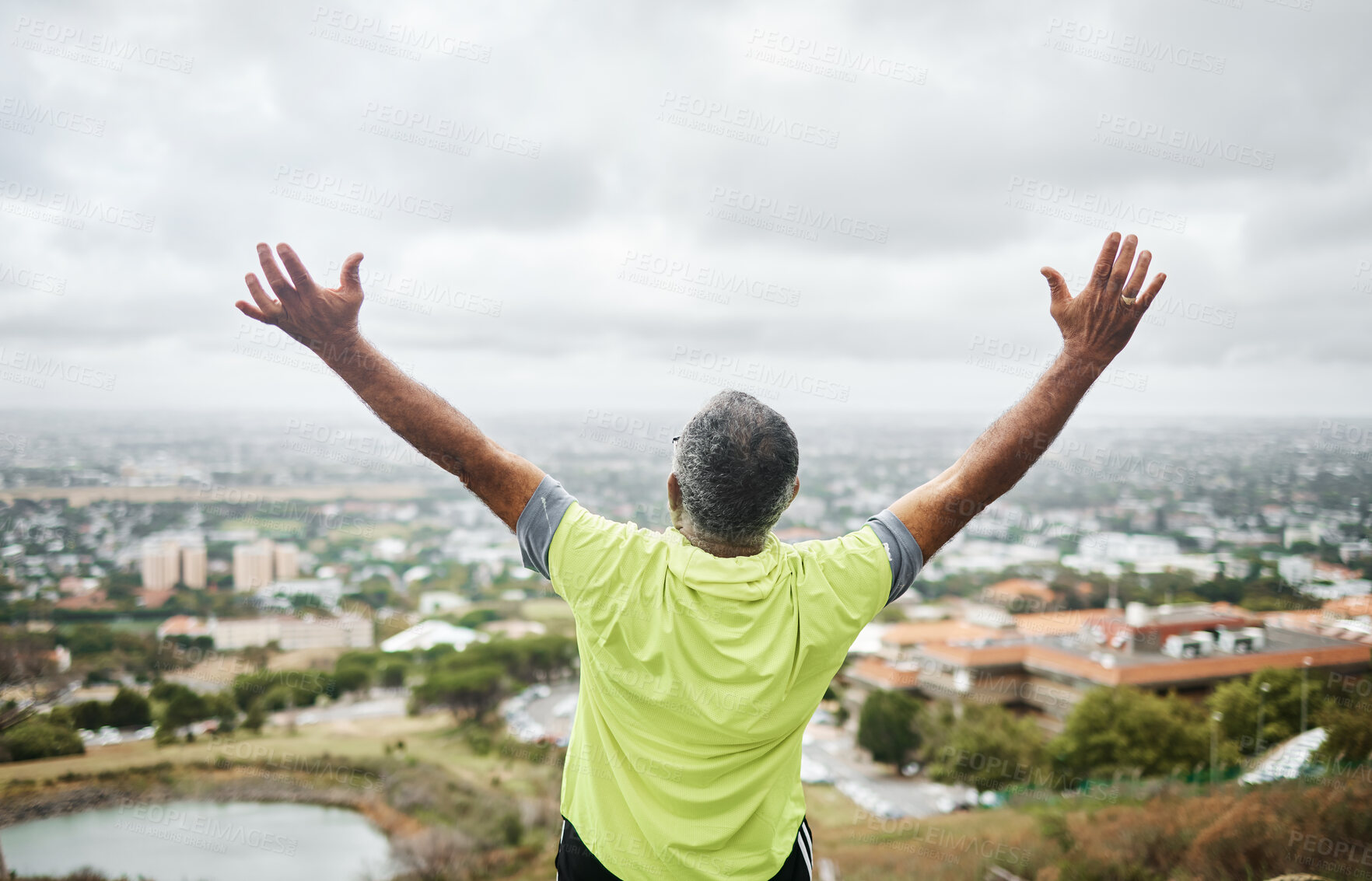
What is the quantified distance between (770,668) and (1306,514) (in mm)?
32200

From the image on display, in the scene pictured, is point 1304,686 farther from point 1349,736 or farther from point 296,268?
point 296,268

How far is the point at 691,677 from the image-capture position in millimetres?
1194

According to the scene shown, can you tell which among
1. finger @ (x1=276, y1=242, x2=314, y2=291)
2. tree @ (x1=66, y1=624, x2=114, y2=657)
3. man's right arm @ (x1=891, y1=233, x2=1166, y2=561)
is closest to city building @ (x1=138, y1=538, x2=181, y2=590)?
tree @ (x1=66, y1=624, x2=114, y2=657)

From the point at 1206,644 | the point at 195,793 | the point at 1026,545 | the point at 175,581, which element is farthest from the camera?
the point at 1026,545

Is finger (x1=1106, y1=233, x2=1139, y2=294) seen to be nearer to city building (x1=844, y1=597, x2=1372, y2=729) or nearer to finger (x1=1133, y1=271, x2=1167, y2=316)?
finger (x1=1133, y1=271, x2=1167, y2=316)

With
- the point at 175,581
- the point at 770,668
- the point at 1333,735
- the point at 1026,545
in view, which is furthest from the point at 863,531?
the point at 1026,545

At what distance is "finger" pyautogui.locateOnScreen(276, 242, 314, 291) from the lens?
4.05 feet

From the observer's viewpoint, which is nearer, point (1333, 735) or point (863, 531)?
point (863, 531)

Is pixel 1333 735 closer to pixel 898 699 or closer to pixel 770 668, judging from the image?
pixel 898 699

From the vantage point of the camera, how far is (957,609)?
3441cm

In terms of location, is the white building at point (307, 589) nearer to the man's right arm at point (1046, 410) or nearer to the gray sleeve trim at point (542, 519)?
the gray sleeve trim at point (542, 519)

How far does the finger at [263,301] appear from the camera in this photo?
127 centimetres

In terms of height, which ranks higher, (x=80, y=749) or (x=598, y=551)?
(x=598, y=551)

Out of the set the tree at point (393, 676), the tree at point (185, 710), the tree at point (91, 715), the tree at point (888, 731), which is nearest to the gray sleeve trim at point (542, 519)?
the tree at point (91, 715)
